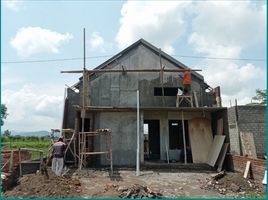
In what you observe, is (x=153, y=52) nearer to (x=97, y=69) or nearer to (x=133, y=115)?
(x=97, y=69)

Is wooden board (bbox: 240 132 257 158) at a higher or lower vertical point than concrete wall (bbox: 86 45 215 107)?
lower

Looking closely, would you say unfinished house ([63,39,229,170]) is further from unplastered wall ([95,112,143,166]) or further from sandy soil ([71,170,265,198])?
sandy soil ([71,170,265,198])

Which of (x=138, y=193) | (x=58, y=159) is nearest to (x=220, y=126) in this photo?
(x=138, y=193)

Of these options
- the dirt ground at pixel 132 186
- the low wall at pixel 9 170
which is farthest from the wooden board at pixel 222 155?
the low wall at pixel 9 170

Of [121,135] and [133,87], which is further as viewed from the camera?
[133,87]

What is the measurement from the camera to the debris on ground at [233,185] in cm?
892

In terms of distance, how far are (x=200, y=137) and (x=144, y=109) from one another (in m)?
3.35

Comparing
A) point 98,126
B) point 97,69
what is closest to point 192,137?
point 98,126

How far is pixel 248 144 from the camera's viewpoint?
13867 mm

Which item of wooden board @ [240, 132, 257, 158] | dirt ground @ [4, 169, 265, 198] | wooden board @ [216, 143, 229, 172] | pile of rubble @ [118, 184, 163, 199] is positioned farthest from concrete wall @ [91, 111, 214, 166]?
pile of rubble @ [118, 184, 163, 199]

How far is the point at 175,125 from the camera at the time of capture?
62.1 feet

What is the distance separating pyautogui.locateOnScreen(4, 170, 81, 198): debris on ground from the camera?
26.9 ft

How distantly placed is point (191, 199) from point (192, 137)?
694 cm

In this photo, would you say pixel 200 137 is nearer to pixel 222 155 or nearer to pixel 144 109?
pixel 222 155
